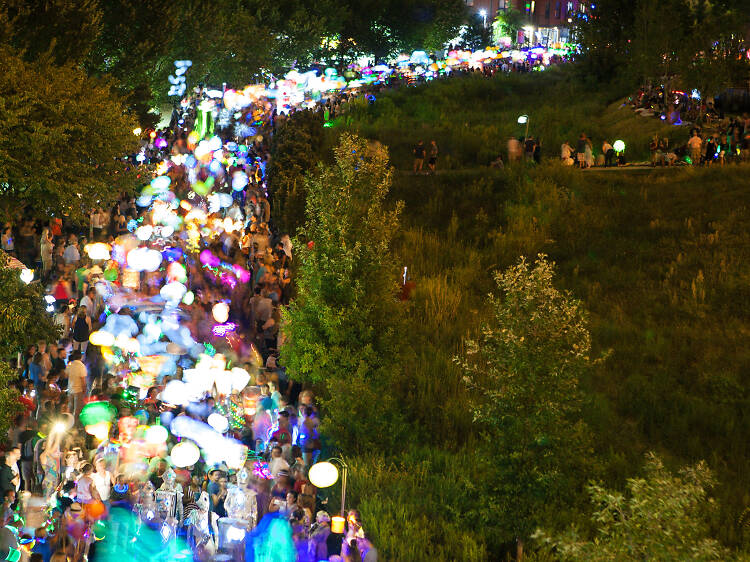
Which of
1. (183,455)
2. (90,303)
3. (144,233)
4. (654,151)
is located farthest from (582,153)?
(183,455)

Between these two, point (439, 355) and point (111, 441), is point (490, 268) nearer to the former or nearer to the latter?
point (439, 355)

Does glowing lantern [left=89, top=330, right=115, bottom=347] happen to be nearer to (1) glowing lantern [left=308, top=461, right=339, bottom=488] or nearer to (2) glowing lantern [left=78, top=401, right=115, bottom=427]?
(2) glowing lantern [left=78, top=401, right=115, bottom=427]

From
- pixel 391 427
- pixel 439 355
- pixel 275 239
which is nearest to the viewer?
pixel 391 427

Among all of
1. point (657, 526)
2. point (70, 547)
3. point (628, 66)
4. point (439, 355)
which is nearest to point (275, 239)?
point (439, 355)

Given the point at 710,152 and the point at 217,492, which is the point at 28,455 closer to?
the point at 217,492

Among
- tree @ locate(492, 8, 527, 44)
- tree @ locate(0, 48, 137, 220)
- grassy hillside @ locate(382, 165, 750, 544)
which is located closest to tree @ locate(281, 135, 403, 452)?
grassy hillside @ locate(382, 165, 750, 544)

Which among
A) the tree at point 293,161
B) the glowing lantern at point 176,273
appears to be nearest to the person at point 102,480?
the glowing lantern at point 176,273
